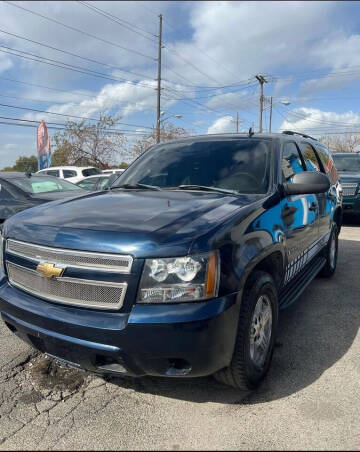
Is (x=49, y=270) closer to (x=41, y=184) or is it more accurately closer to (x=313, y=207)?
(x=313, y=207)

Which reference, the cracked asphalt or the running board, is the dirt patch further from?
the running board

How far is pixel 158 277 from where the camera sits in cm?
205

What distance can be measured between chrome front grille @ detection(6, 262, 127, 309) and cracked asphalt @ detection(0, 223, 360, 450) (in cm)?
74

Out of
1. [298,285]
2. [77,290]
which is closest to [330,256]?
[298,285]

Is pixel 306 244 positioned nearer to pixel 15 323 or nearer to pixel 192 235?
pixel 192 235

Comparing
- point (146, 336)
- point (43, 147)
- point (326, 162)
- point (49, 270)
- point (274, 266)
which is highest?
point (43, 147)

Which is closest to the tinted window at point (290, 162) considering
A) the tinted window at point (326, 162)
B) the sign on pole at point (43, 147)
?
the tinted window at point (326, 162)

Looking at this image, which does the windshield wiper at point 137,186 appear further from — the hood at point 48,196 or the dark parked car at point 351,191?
the dark parked car at point 351,191

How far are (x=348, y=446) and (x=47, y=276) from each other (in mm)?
1939

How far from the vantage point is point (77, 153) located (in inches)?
1624

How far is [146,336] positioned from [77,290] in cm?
51

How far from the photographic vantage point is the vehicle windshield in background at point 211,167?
10.5 feet

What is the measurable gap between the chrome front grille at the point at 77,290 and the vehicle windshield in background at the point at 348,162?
10728mm

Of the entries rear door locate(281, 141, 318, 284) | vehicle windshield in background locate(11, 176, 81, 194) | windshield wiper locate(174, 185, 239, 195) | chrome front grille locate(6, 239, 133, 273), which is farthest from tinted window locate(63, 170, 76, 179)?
chrome front grille locate(6, 239, 133, 273)
